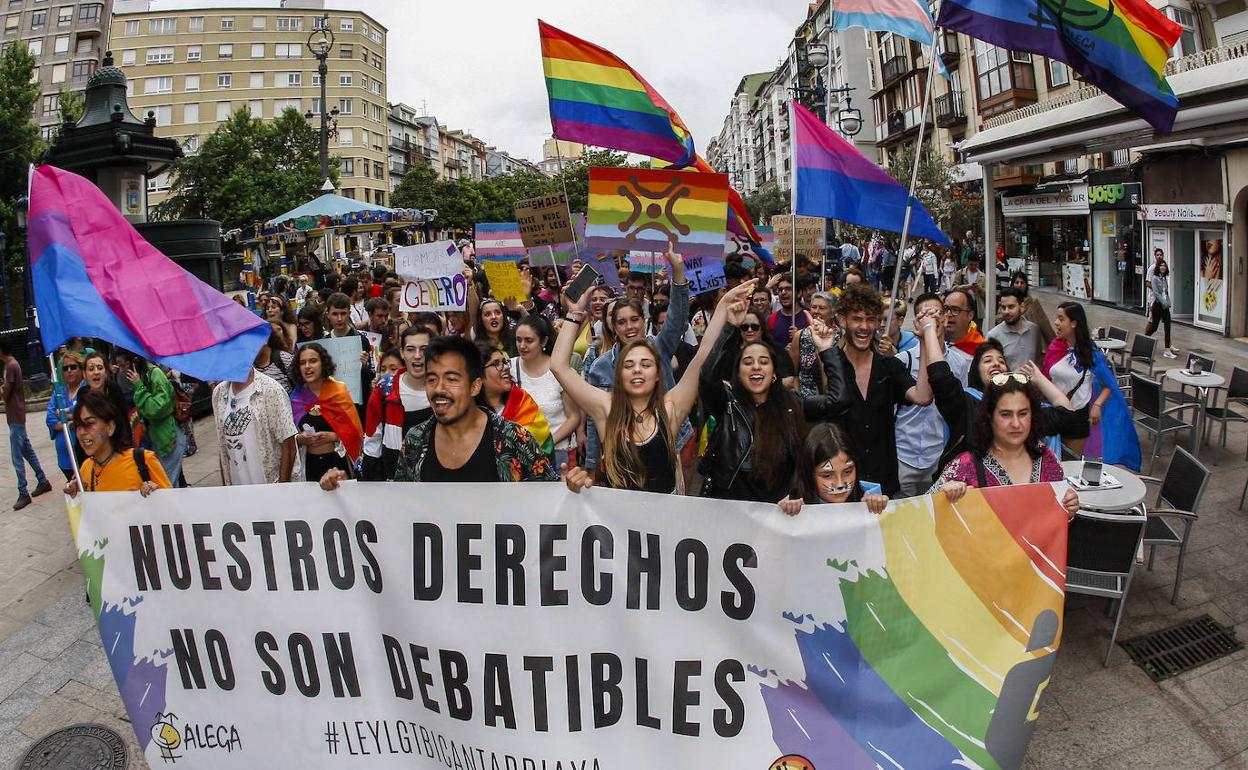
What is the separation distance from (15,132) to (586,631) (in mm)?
29300

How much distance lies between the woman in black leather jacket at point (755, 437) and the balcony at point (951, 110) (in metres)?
38.3

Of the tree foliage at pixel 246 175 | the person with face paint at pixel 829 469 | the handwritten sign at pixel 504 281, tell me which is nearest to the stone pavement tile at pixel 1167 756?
the person with face paint at pixel 829 469

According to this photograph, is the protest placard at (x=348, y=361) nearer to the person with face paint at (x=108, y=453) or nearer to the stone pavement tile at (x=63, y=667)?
the person with face paint at (x=108, y=453)

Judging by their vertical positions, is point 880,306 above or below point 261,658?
above

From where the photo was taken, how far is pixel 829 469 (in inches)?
127

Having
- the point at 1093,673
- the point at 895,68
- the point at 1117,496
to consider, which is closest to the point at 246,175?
the point at 895,68

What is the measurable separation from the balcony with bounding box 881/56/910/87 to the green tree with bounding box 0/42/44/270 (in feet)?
130

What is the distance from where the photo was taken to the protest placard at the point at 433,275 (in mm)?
7150

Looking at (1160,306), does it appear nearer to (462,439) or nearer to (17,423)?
(462,439)

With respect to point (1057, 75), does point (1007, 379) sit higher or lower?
lower

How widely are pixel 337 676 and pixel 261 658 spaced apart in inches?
13.4

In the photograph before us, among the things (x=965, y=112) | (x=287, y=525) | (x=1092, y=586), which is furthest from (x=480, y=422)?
(x=965, y=112)

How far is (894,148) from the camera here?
47438 millimetres

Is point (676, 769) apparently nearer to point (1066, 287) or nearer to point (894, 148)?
point (1066, 287)
